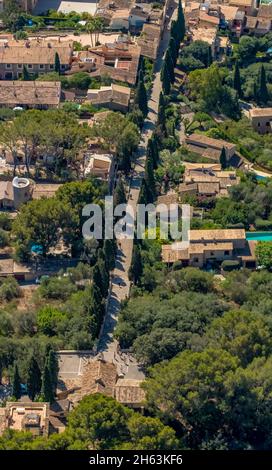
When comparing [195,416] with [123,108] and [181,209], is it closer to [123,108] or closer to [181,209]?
[181,209]

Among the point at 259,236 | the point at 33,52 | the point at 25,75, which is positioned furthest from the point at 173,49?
the point at 259,236

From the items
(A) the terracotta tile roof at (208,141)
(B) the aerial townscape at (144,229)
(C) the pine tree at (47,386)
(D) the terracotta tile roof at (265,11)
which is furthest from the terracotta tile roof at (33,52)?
(C) the pine tree at (47,386)

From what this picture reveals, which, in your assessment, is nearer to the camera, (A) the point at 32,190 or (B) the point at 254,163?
(A) the point at 32,190

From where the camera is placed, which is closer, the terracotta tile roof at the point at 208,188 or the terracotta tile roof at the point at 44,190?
the terracotta tile roof at the point at 44,190

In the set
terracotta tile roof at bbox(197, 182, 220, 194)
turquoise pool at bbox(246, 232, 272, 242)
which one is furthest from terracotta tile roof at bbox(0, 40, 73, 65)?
turquoise pool at bbox(246, 232, 272, 242)

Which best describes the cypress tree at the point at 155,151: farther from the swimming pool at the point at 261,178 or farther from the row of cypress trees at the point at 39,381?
the row of cypress trees at the point at 39,381

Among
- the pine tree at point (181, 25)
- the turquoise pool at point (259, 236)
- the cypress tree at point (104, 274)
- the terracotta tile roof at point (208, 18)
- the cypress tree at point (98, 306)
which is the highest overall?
the terracotta tile roof at point (208, 18)
